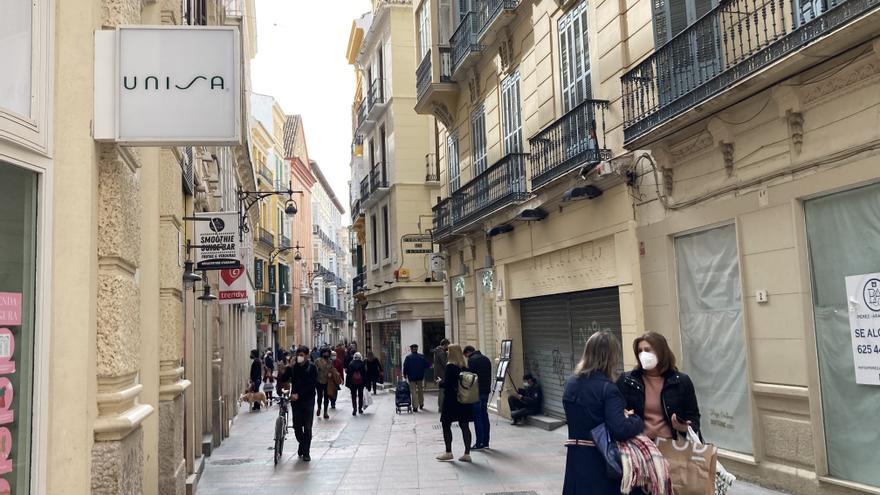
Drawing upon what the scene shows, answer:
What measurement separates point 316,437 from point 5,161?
13268mm

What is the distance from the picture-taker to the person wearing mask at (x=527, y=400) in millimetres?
16562

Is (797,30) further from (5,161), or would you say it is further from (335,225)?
(335,225)

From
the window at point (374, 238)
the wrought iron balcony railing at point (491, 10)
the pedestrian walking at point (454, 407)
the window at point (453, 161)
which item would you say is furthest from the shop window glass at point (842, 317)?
the window at point (374, 238)

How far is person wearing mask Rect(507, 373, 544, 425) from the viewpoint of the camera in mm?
16562

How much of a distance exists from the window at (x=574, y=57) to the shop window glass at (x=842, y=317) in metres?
5.89

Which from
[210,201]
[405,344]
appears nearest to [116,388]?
[210,201]

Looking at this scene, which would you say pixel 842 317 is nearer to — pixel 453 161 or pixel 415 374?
pixel 415 374

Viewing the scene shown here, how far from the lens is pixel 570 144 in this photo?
13.7 metres

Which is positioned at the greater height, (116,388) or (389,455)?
(116,388)

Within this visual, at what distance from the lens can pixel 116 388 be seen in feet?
15.7

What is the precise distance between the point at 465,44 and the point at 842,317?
13.4 metres

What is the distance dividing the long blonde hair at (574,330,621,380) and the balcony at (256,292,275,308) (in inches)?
1428

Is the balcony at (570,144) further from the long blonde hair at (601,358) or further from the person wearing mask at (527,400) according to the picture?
the long blonde hair at (601,358)

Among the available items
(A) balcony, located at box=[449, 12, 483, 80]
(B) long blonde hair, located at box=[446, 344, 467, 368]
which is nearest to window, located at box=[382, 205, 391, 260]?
(A) balcony, located at box=[449, 12, 483, 80]
